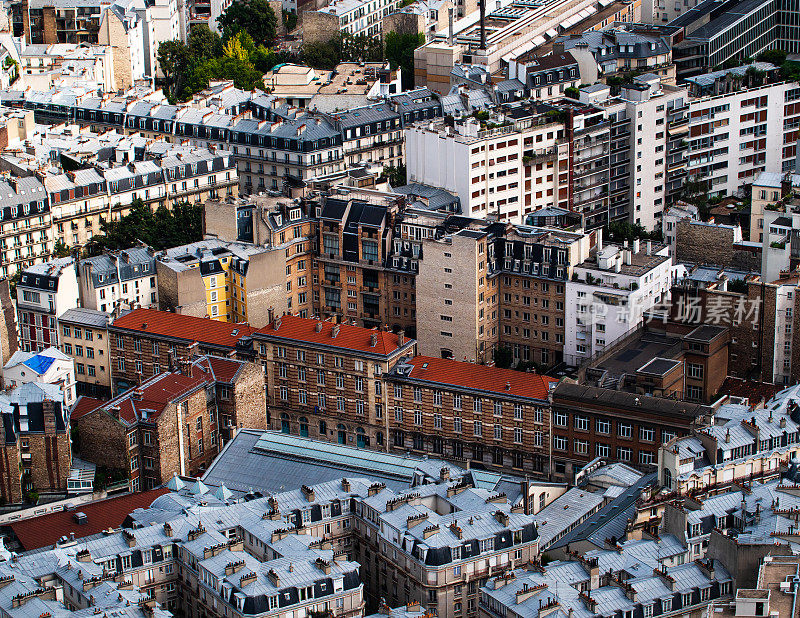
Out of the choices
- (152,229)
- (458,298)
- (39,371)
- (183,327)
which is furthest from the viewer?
(152,229)

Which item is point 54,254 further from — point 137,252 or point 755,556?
point 755,556

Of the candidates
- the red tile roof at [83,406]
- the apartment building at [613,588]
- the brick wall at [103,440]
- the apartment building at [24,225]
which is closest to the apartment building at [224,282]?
the apartment building at [24,225]

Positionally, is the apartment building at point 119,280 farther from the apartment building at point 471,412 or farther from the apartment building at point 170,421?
the apartment building at point 471,412

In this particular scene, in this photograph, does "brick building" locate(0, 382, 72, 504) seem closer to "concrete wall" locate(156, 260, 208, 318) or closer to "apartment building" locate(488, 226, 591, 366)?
"concrete wall" locate(156, 260, 208, 318)

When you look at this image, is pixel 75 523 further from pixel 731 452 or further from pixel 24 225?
pixel 24 225

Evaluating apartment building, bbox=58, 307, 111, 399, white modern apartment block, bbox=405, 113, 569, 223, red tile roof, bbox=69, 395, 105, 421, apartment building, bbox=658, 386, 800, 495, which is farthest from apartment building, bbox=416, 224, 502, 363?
apartment building, bbox=658, 386, 800, 495

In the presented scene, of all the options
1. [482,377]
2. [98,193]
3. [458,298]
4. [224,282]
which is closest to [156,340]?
[224,282]
